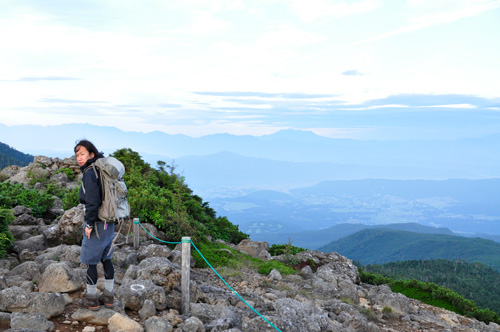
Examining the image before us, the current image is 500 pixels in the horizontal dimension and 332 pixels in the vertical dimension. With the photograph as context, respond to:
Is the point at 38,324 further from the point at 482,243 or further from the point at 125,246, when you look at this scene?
the point at 482,243

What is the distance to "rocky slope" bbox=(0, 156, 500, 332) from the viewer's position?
5.86 metres

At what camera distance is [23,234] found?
10.7 metres

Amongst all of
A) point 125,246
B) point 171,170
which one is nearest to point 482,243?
point 171,170

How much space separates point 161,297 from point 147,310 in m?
0.43

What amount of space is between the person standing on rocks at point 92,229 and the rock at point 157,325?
79cm

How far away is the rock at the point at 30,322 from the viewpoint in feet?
17.6

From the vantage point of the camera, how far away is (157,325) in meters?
5.83

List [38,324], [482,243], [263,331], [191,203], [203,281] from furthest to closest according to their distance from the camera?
1. [482,243]
2. [191,203]
3. [203,281]
4. [263,331]
5. [38,324]

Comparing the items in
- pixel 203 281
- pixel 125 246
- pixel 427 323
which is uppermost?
pixel 125 246

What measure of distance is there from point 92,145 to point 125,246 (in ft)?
18.5

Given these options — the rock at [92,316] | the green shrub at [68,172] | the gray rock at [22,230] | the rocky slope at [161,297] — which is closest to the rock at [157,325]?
the rocky slope at [161,297]

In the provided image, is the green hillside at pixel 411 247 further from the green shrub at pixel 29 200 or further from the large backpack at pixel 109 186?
the large backpack at pixel 109 186

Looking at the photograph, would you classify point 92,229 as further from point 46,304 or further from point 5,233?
point 5,233

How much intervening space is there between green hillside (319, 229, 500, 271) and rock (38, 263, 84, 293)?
129 meters
